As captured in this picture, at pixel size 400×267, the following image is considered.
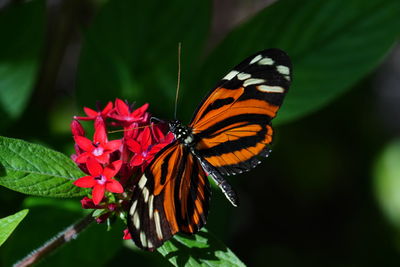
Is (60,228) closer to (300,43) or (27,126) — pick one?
(27,126)

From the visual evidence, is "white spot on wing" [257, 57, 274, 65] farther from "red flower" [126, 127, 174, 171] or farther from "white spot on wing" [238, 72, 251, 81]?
"red flower" [126, 127, 174, 171]

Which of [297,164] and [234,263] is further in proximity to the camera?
[297,164]

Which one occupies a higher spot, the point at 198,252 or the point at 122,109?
the point at 122,109

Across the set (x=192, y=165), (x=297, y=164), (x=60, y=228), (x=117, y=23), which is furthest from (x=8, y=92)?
(x=297, y=164)

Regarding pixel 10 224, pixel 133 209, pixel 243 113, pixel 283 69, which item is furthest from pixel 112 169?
pixel 283 69

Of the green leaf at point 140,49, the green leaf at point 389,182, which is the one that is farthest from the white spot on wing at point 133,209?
the green leaf at point 389,182

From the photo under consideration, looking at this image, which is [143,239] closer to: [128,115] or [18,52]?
[128,115]
